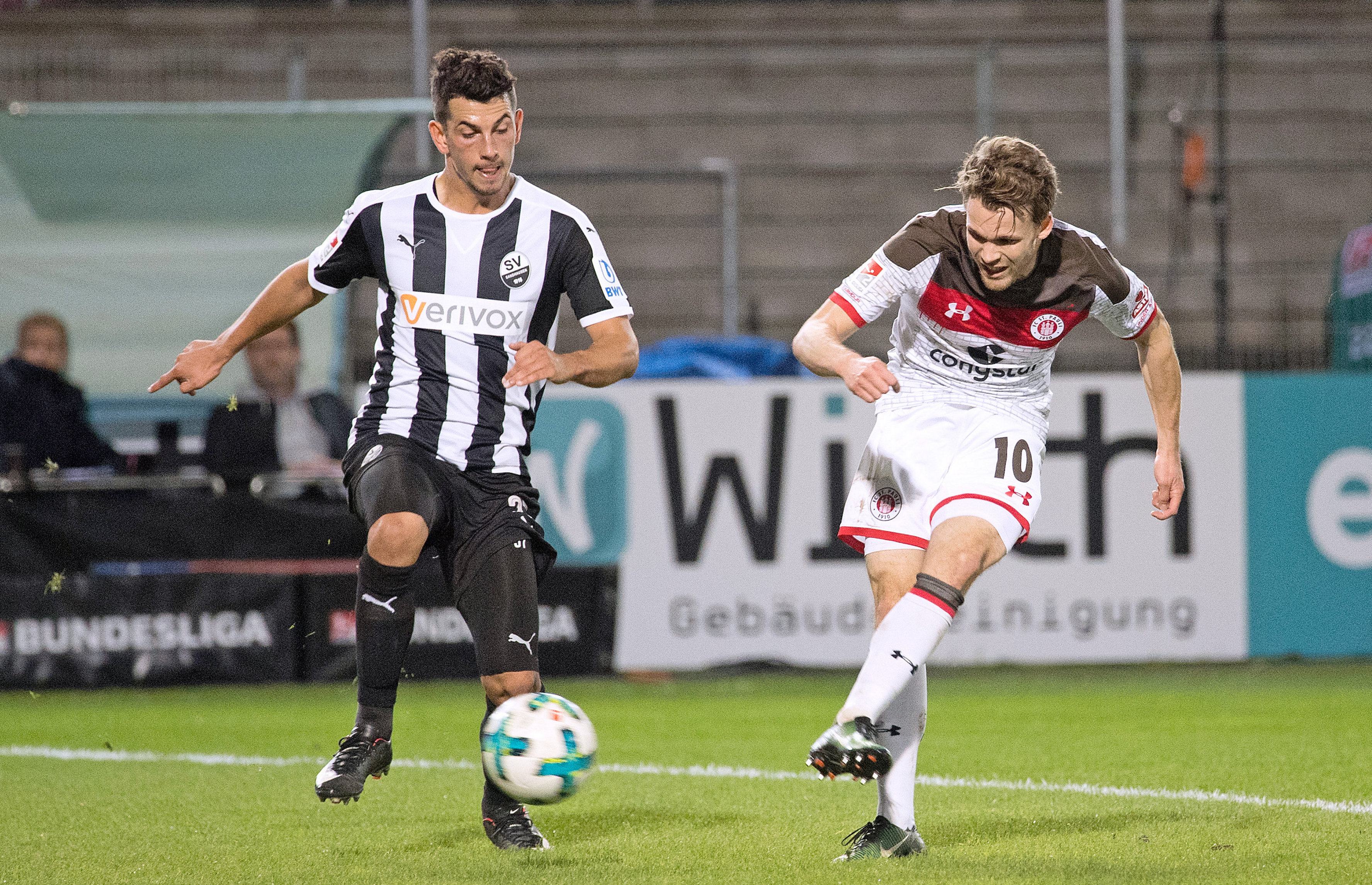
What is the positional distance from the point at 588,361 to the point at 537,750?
1.06 meters

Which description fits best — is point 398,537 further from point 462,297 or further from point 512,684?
point 462,297

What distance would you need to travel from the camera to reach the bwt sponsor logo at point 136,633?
9.28 meters

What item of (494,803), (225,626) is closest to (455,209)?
(494,803)

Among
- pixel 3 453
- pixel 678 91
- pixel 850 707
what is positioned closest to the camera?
pixel 850 707

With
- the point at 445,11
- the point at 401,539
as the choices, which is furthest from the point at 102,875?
the point at 445,11

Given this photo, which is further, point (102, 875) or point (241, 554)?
point (241, 554)

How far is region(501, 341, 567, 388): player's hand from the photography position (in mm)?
4367

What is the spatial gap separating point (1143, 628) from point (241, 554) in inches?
202

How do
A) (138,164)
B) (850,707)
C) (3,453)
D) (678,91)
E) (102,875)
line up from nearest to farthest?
(850,707) → (102,875) → (3,453) → (138,164) → (678,91)

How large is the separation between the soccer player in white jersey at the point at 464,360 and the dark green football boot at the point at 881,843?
91cm

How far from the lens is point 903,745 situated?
4.72 m

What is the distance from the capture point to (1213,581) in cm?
972

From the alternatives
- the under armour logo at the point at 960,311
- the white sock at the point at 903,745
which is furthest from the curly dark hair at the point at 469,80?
the white sock at the point at 903,745

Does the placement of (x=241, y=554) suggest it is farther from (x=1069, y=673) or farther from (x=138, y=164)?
(x=1069, y=673)
